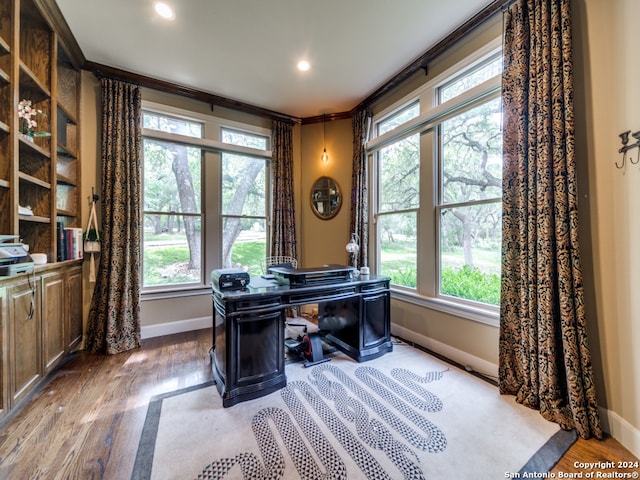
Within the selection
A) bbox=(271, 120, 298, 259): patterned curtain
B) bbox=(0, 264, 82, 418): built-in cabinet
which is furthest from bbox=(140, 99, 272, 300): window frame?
bbox=(0, 264, 82, 418): built-in cabinet

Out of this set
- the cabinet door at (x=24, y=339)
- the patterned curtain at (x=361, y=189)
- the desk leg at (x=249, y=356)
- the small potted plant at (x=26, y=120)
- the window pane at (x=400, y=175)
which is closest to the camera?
the cabinet door at (x=24, y=339)

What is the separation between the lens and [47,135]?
2.23 meters

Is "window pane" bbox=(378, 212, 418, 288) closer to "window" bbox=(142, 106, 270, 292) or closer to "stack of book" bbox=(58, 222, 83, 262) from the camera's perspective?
"window" bbox=(142, 106, 270, 292)

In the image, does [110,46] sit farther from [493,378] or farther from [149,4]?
[493,378]

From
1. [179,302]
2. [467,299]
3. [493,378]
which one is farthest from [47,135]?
[493,378]

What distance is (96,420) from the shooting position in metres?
1.77

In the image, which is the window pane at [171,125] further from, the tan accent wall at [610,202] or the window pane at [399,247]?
the tan accent wall at [610,202]

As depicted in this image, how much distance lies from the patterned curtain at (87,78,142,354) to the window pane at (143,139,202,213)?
0.30 meters

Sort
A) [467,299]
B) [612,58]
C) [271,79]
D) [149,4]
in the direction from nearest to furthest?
[612,58], [149,4], [467,299], [271,79]

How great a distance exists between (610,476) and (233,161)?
172 inches

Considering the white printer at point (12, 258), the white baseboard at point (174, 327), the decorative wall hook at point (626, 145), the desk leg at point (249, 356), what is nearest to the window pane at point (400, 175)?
the decorative wall hook at point (626, 145)

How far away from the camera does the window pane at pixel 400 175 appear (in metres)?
3.10

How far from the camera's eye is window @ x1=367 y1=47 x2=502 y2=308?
2377 mm

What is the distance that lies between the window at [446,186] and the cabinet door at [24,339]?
344 cm
